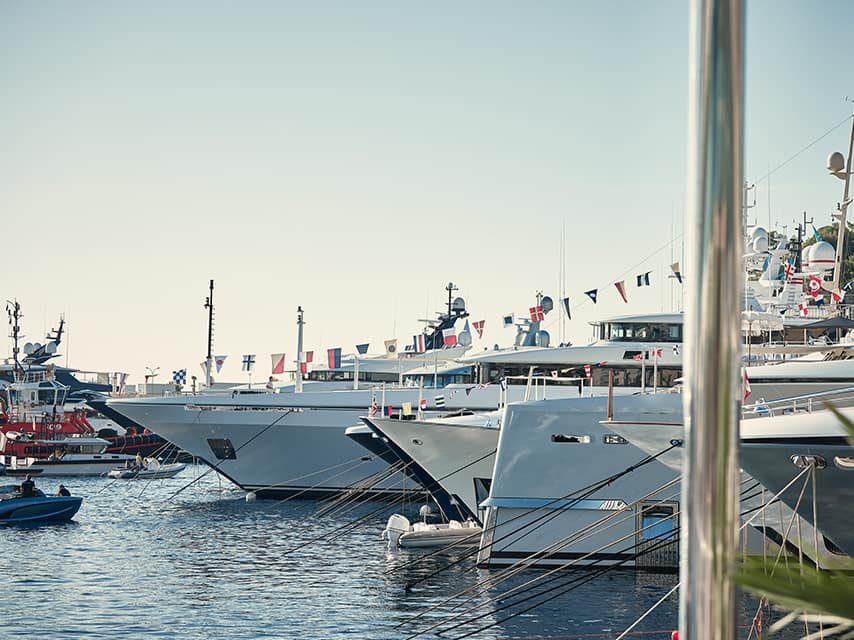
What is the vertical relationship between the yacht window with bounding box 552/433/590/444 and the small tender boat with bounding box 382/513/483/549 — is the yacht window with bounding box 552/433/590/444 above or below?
above

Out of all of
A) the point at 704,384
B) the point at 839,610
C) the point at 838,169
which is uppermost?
the point at 838,169

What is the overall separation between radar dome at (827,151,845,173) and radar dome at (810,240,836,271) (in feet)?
14.3

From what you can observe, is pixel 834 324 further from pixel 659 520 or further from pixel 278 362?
pixel 278 362

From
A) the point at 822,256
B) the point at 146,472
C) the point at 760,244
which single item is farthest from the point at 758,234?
the point at 146,472

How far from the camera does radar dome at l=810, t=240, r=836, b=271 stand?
→ 27547 millimetres

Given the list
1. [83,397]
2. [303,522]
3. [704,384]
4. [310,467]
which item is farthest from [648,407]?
[83,397]

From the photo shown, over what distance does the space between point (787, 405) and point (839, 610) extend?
43.3ft

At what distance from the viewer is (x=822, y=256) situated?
90.7 feet

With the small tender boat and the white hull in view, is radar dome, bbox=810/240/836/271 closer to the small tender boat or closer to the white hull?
the small tender boat

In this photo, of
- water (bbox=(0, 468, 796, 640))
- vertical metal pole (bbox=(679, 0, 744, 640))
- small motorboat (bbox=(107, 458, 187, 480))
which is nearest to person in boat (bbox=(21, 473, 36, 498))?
water (bbox=(0, 468, 796, 640))

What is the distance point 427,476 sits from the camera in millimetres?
28625

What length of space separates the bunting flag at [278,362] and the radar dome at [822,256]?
2060 cm

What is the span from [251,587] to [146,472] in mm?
33860

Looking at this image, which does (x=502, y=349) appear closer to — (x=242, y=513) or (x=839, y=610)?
(x=242, y=513)
